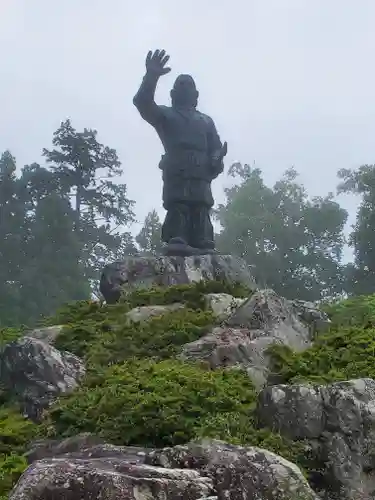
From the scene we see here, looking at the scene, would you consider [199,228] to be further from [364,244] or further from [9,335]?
[364,244]

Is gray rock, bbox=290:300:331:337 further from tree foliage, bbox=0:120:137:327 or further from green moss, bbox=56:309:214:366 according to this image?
tree foliage, bbox=0:120:137:327

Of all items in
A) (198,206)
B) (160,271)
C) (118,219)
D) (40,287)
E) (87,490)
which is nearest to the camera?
(87,490)

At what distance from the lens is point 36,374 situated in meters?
7.52

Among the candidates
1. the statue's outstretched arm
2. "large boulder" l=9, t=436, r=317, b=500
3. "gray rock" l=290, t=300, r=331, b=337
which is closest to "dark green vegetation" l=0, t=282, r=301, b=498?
"large boulder" l=9, t=436, r=317, b=500

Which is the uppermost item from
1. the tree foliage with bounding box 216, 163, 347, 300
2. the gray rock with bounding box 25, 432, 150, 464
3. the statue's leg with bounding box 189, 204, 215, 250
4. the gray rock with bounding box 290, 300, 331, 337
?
the tree foliage with bounding box 216, 163, 347, 300

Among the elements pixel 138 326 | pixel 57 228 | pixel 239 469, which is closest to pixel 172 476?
pixel 239 469

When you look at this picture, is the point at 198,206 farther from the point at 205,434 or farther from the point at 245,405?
the point at 205,434

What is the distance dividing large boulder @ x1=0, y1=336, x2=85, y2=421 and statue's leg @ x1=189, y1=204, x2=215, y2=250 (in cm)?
449

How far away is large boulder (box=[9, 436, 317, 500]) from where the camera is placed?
3947 mm

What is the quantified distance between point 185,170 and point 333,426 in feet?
22.0

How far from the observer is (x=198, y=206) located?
39.8ft

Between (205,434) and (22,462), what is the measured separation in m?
1.47

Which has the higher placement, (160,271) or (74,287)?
(74,287)

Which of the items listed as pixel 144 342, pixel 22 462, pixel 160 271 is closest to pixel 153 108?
pixel 160 271
